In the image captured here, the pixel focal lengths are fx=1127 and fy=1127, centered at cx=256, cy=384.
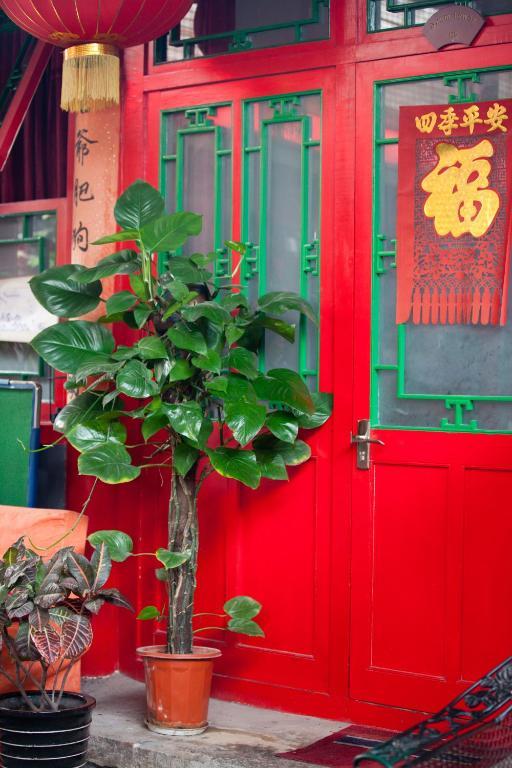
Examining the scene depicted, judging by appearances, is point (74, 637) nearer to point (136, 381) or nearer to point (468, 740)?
point (136, 381)

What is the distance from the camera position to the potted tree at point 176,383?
371 centimetres

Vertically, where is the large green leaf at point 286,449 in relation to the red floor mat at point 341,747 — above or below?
above

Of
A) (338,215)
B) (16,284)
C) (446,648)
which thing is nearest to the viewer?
(446,648)

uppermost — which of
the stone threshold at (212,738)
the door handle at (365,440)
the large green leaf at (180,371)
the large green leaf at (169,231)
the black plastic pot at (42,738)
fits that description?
the large green leaf at (169,231)

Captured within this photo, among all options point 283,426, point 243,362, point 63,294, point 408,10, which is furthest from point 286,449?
point 408,10

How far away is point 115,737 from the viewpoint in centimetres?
383

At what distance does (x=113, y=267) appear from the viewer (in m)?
3.86

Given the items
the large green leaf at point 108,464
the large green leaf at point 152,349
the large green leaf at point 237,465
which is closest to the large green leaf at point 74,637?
the large green leaf at point 108,464

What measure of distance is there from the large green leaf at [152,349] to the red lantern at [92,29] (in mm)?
910

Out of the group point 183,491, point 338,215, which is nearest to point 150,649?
point 183,491

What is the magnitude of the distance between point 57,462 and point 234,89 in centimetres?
160

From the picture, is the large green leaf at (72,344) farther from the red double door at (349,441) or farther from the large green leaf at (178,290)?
the red double door at (349,441)

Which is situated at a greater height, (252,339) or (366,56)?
(366,56)

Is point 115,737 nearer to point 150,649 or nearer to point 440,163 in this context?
point 150,649
